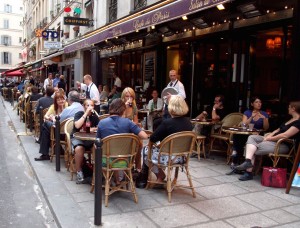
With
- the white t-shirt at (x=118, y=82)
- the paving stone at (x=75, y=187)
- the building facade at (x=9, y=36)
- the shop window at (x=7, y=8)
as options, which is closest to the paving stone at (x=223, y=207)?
the paving stone at (x=75, y=187)

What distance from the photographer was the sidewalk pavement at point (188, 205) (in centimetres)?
418

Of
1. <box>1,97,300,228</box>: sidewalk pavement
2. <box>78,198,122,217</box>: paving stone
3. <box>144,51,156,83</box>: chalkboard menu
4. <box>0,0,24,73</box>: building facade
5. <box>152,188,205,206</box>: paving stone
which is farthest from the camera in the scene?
<box>0,0,24,73</box>: building facade

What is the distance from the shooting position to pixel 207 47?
33.0 ft

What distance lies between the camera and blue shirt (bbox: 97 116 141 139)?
4.86m

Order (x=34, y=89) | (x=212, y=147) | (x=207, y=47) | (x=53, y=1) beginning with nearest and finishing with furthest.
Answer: (x=212, y=147)
(x=207, y=47)
(x=34, y=89)
(x=53, y=1)

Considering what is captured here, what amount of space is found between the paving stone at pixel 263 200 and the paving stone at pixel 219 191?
7.9 inches

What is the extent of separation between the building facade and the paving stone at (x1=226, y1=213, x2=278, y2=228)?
218ft

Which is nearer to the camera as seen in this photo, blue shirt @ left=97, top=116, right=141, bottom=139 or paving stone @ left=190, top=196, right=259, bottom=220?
paving stone @ left=190, top=196, right=259, bottom=220

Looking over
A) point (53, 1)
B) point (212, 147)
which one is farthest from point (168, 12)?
point (53, 1)

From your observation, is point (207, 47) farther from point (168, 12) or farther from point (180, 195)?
point (180, 195)

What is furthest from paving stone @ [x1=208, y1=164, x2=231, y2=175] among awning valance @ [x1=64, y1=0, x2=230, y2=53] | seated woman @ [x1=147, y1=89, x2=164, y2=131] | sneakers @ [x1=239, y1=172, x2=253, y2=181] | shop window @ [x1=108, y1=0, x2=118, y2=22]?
shop window @ [x1=108, y1=0, x2=118, y2=22]

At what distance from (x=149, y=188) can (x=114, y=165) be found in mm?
904

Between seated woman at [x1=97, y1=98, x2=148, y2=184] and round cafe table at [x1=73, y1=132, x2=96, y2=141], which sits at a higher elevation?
seated woman at [x1=97, y1=98, x2=148, y2=184]

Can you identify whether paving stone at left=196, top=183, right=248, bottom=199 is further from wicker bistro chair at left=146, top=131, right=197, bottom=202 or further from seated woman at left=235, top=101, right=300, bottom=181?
seated woman at left=235, top=101, right=300, bottom=181
